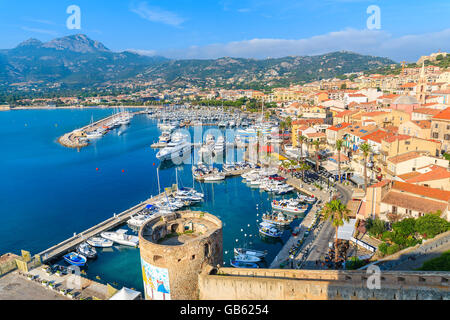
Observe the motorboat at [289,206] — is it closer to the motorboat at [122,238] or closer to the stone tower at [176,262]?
the motorboat at [122,238]

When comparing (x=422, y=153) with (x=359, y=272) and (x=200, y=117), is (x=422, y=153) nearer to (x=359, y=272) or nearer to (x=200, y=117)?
(x=359, y=272)

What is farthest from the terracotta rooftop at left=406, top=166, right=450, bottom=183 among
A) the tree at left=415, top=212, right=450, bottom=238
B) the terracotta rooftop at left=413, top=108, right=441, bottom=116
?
the terracotta rooftop at left=413, top=108, right=441, bottom=116

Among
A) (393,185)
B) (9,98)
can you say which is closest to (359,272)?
(393,185)

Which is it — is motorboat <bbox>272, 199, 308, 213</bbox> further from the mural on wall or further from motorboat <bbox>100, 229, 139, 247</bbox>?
the mural on wall

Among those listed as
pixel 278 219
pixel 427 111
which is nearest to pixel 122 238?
pixel 278 219

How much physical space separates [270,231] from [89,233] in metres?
17.3

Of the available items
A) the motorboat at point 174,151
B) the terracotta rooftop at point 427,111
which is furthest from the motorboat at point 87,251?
the terracotta rooftop at point 427,111

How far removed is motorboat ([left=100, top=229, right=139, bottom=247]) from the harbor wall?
678 inches

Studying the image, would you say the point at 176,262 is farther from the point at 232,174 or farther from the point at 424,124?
the point at 424,124

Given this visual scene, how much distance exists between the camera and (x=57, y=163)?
196ft

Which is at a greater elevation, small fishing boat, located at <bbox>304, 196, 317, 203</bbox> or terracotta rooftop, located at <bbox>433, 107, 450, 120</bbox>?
terracotta rooftop, located at <bbox>433, 107, 450, 120</bbox>

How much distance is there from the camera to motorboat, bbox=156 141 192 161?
5847 centimetres

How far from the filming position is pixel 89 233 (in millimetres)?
29625
